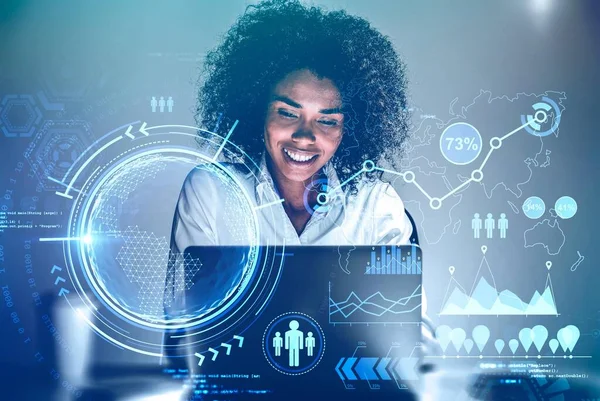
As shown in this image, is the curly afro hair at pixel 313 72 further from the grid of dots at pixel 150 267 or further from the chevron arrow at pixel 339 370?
the chevron arrow at pixel 339 370

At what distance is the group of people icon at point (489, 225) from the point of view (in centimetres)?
179

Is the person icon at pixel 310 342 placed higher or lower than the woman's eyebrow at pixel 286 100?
lower

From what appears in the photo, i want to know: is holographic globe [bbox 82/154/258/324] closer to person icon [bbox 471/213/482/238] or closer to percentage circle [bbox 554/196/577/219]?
person icon [bbox 471/213/482/238]

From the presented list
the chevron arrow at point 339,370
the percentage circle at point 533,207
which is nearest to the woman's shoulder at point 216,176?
the chevron arrow at point 339,370

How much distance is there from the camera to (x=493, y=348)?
1765 mm

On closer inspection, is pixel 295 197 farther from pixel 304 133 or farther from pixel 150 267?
pixel 150 267

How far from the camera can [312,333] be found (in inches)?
68.8

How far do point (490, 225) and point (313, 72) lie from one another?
756 millimetres

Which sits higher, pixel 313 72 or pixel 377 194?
pixel 313 72

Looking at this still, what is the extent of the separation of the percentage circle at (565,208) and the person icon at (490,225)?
212 mm

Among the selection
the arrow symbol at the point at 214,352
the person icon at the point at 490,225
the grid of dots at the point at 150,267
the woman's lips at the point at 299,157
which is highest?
the woman's lips at the point at 299,157

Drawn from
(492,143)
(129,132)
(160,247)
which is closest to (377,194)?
(492,143)

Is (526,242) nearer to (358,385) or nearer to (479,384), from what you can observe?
(479,384)

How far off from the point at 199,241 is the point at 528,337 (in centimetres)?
109
